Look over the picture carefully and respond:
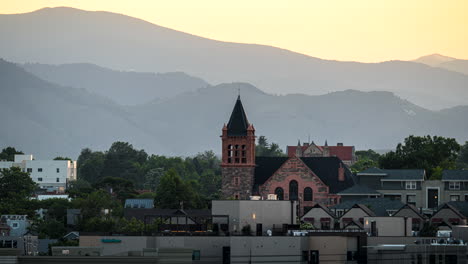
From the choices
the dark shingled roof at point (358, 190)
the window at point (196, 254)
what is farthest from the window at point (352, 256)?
the dark shingled roof at point (358, 190)

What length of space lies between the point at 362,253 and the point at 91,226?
80163 millimetres

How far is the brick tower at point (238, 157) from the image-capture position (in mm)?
194875

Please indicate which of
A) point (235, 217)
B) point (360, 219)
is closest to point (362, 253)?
point (235, 217)

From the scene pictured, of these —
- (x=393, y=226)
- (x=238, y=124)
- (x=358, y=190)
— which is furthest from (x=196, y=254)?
(x=238, y=124)

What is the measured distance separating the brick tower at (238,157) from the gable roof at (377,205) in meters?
16.2

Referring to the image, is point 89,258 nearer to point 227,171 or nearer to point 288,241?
point 288,241

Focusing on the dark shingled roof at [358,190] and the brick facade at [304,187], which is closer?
the dark shingled roof at [358,190]

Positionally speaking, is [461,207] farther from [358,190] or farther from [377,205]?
[358,190]

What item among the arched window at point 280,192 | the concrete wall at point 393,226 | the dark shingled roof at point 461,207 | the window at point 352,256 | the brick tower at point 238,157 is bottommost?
the window at point 352,256

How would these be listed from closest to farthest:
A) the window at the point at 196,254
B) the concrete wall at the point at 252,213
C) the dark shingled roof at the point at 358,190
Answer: the window at the point at 196,254 < the concrete wall at the point at 252,213 < the dark shingled roof at the point at 358,190

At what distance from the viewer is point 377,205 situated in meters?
177

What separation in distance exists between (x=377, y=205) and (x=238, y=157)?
2708cm

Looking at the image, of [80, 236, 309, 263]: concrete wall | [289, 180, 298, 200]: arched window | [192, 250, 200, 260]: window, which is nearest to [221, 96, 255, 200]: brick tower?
[289, 180, 298, 200]: arched window

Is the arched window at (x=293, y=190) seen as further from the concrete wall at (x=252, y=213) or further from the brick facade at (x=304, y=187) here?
the concrete wall at (x=252, y=213)
